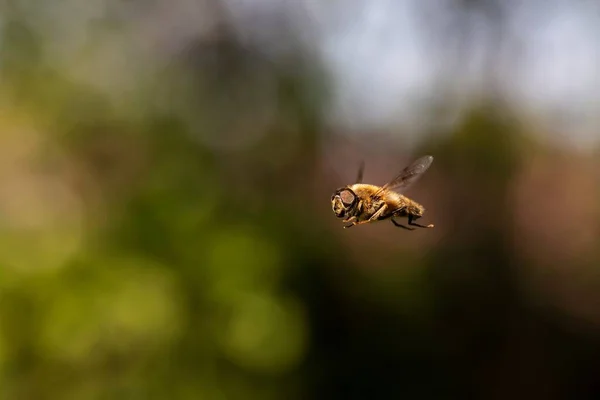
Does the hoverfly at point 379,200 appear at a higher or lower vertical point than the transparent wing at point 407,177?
lower

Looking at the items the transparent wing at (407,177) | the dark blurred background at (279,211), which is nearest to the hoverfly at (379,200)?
the transparent wing at (407,177)

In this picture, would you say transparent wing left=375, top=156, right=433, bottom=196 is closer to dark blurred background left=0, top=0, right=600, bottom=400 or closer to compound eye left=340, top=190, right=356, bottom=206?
compound eye left=340, top=190, right=356, bottom=206

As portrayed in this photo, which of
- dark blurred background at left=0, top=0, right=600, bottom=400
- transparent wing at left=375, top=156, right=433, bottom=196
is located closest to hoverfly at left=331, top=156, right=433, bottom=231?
transparent wing at left=375, top=156, right=433, bottom=196

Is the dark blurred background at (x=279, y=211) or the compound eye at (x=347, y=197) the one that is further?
the dark blurred background at (x=279, y=211)

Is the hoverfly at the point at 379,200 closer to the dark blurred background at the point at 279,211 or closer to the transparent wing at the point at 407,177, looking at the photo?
the transparent wing at the point at 407,177

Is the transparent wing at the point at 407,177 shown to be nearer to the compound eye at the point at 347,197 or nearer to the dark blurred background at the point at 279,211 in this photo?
the compound eye at the point at 347,197

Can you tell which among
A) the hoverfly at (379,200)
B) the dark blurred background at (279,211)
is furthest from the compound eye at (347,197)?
the dark blurred background at (279,211)

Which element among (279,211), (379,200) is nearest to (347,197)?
(379,200)
